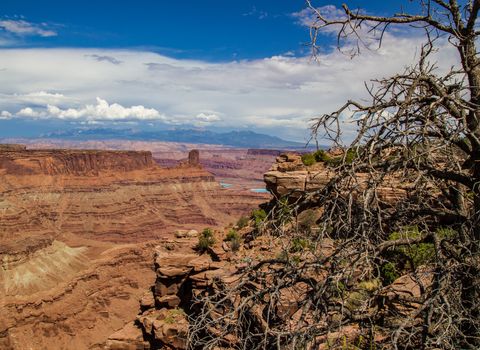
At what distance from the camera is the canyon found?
4181cm

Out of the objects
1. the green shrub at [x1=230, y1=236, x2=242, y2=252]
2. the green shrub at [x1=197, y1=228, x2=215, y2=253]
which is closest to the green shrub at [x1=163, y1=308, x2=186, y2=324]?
the green shrub at [x1=197, y1=228, x2=215, y2=253]

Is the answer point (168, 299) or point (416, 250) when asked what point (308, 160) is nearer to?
point (168, 299)

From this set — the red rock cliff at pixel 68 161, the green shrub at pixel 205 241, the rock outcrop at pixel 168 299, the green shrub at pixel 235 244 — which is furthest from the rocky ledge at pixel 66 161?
the green shrub at pixel 235 244

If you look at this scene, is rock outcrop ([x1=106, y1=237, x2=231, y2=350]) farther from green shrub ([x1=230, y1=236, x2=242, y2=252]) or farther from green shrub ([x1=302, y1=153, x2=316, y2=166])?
green shrub ([x1=302, y1=153, x2=316, y2=166])

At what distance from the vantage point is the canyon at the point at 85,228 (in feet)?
137

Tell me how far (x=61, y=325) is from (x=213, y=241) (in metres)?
25.1

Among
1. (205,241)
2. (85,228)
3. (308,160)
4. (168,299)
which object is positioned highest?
(308,160)

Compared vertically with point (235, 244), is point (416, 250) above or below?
above

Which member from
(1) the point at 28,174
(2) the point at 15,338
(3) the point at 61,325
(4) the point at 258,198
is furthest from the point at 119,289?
(4) the point at 258,198

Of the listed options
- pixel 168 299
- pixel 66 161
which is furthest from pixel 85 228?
pixel 168 299

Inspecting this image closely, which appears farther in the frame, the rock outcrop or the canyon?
the canyon

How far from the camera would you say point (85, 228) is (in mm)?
92312

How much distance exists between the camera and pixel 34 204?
304 feet

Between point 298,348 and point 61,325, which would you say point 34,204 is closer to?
point 61,325
